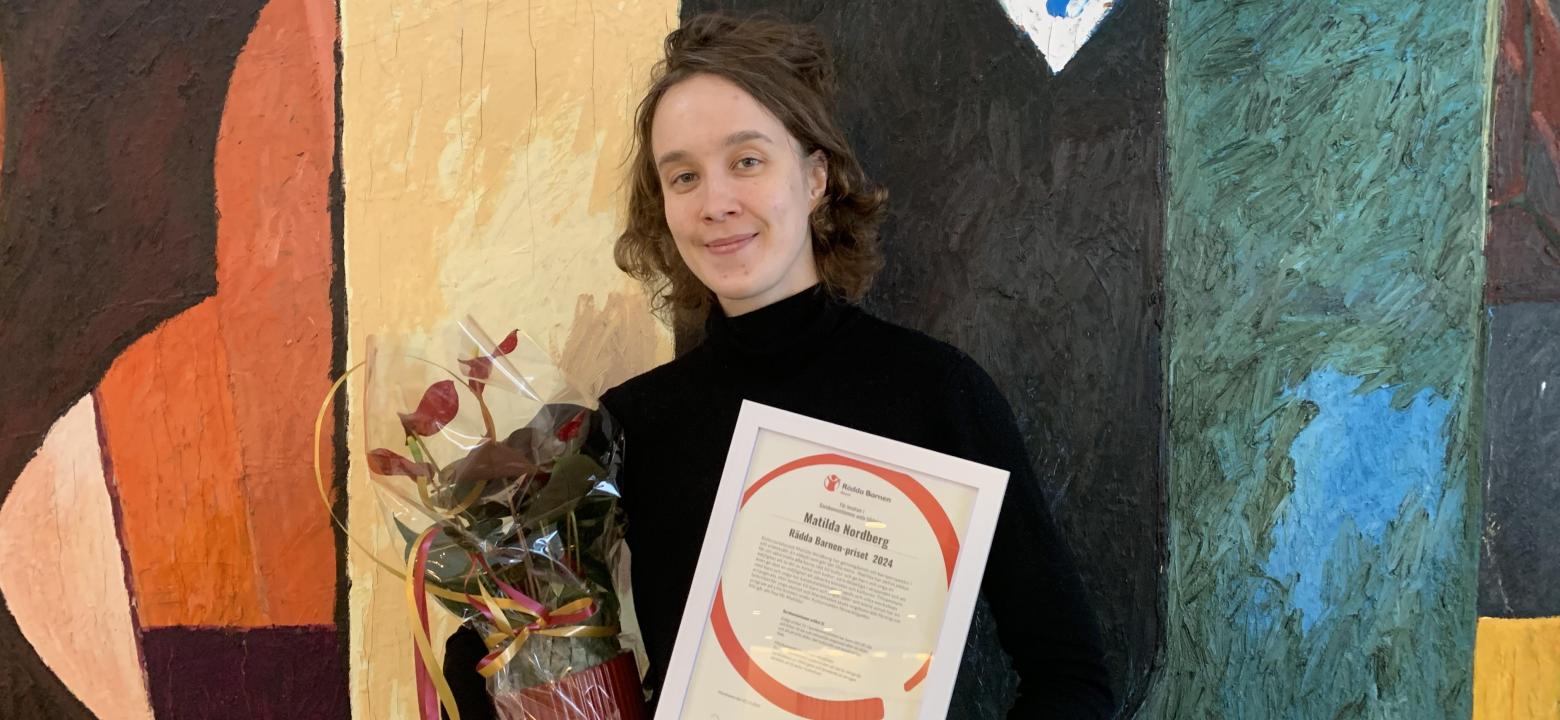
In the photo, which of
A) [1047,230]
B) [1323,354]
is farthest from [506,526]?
[1323,354]

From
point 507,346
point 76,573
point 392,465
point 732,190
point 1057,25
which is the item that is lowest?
point 76,573

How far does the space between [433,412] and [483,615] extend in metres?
0.22

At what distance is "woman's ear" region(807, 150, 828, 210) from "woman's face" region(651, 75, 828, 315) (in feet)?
0.12

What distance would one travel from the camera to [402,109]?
138cm

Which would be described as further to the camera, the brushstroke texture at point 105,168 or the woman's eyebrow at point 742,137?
the brushstroke texture at point 105,168

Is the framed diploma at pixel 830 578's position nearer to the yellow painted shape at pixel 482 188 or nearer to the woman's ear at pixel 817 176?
the woman's ear at pixel 817 176

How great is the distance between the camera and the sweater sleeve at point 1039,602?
100 centimetres

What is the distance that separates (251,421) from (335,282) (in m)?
0.24

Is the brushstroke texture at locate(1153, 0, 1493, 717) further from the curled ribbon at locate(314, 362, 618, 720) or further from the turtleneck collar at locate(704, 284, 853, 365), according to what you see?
the curled ribbon at locate(314, 362, 618, 720)

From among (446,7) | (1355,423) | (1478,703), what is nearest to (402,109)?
(446,7)

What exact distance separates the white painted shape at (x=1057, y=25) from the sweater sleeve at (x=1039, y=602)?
57cm

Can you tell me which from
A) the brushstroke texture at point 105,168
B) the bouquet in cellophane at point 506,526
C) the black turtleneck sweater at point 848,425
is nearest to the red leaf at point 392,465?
the bouquet in cellophane at point 506,526

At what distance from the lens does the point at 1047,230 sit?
1.28 metres

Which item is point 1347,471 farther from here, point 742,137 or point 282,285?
point 282,285
